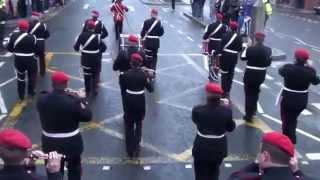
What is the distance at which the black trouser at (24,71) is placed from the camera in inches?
535

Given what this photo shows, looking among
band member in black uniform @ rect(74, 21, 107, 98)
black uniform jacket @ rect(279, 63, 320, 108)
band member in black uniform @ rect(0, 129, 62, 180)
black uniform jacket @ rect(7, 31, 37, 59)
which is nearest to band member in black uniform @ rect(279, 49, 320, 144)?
black uniform jacket @ rect(279, 63, 320, 108)

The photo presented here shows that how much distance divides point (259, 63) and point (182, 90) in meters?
3.95

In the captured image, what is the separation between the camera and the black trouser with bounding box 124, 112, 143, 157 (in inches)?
412

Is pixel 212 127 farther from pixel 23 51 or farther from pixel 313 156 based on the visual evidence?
pixel 23 51

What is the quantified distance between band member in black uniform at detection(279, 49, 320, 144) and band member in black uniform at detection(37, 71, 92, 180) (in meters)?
4.04

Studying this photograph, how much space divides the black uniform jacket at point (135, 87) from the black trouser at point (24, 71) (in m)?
4.02

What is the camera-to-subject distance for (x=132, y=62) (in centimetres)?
1024

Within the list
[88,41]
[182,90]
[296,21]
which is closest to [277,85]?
[182,90]

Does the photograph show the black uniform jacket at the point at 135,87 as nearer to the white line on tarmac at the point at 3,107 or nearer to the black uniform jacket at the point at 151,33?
the white line on tarmac at the point at 3,107

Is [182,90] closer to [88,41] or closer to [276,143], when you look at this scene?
[88,41]

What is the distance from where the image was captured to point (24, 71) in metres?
13.8

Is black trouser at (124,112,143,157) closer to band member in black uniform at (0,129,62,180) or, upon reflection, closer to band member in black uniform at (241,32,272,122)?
band member in black uniform at (241,32,272,122)

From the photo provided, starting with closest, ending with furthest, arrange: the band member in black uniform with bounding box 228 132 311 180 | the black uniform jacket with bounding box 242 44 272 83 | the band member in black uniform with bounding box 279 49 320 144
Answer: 1. the band member in black uniform with bounding box 228 132 311 180
2. the band member in black uniform with bounding box 279 49 320 144
3. the black uniform jacket with bounding box 242 44 272 83

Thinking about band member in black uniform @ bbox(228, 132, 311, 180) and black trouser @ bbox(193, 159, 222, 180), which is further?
black trouser @ bbox(193, 159, 222, 180)
